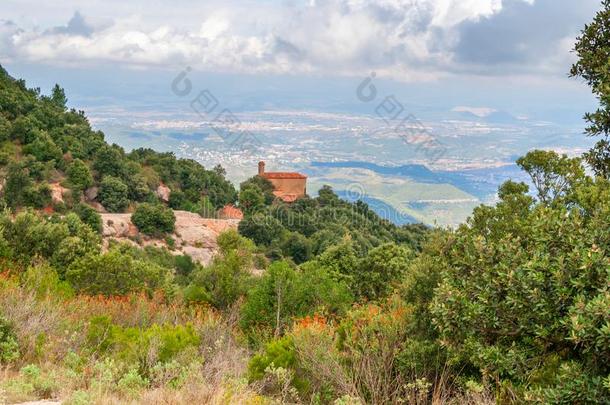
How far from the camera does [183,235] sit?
40.7 metres

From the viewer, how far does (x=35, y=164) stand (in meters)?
38.4

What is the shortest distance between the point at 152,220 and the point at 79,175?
285 inches

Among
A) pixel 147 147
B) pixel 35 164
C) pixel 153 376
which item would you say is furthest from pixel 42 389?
pixel 147 147

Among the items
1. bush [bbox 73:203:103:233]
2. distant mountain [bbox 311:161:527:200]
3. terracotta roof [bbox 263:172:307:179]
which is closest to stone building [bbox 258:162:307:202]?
terracotta roof [bbox 263:172:307:179]

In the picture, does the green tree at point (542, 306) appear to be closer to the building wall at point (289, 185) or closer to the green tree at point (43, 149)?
the green tree at point (43, 149)

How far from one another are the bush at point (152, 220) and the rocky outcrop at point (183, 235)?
0.52m

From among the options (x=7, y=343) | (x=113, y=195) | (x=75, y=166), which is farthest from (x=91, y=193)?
(x=7, y=343)

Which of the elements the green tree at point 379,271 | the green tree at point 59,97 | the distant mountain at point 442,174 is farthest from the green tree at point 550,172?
the green tree at point 59,97

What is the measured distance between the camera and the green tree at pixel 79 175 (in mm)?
41097

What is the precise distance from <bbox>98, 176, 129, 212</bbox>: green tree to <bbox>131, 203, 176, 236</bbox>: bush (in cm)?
403

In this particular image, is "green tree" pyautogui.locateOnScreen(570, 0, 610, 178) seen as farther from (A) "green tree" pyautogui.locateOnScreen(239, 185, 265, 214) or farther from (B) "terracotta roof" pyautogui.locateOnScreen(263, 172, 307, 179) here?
(B) "terracotta roof" pyautogui.locateOnScreen(263, 172, 307, 179)

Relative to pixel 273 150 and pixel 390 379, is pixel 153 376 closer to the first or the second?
pixel 390 379

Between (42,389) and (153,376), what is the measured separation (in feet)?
4.45

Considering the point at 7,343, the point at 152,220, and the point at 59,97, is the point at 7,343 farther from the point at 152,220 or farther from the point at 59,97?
the point at 59,97
